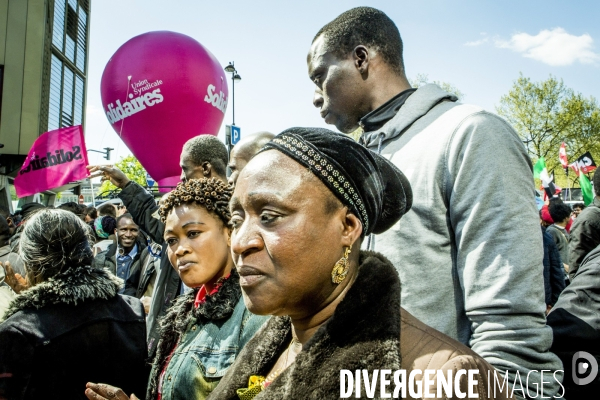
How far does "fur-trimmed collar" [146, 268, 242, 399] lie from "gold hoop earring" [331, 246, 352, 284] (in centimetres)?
114

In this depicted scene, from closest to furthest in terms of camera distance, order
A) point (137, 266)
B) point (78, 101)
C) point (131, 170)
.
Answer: point (137, 266) → point (78, 101) → point (131, 170)

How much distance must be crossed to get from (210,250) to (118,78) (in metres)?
6.87

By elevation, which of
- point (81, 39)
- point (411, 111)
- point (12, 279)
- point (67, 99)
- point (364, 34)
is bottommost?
point (12, 279)

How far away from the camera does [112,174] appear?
4.79m

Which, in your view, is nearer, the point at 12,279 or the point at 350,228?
the point at 350,228

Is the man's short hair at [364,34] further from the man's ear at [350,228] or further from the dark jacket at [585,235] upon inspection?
the dark jacket at [585,235]

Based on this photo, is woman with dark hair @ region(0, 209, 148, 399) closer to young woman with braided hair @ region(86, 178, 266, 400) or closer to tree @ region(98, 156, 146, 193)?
young woman with braided hair @ region(86, 178, 266, 400)

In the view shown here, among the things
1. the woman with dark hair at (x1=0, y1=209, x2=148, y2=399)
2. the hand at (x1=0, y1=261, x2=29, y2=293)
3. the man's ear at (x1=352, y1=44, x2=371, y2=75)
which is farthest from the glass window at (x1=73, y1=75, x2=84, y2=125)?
the man's ear at (x1=352, y1=44, x2=371, y2=75)

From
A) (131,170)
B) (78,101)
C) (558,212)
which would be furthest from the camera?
(131,170)

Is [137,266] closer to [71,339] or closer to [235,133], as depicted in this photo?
[71,339]

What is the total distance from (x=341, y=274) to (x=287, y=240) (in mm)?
181

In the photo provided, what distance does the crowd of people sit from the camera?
1.30 metres

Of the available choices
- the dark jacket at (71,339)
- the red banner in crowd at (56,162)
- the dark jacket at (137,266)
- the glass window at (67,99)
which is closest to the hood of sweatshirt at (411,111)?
the dark jacket at (71,339)

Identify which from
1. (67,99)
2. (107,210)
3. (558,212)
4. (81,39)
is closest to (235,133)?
(107,210)
